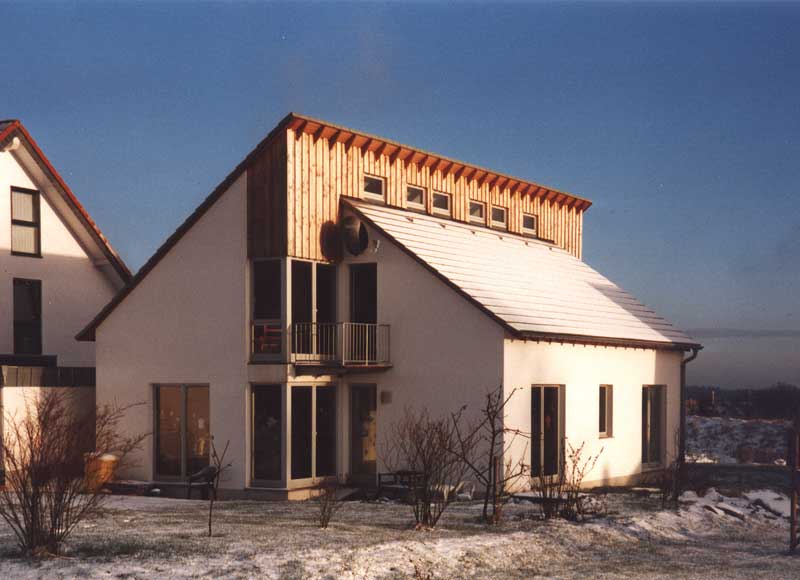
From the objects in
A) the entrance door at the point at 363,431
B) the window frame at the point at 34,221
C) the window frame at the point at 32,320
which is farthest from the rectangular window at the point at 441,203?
the window frame at the point at 32,320

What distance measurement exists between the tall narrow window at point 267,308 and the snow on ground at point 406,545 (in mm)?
3485

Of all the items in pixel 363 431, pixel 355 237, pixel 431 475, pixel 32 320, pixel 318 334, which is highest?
pixel 355 237

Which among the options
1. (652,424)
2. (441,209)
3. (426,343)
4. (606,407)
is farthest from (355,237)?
(652,424)

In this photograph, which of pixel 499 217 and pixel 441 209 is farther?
pixel 499 217

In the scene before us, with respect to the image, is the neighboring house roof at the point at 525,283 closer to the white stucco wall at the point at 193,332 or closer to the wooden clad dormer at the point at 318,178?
the wooden clad dormer at the point at 318,178

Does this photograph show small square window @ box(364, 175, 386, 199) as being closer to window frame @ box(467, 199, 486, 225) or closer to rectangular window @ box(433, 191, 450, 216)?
rectangular window @ box(433, 191, 450, 216)

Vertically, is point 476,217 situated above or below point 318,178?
below

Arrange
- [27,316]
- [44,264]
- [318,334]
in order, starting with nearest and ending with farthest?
[318,334]
[27,316]
[44,264]

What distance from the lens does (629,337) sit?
26266mm

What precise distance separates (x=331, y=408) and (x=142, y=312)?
4.73m

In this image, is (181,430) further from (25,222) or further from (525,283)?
(25,222)

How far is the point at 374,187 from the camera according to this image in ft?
80.7

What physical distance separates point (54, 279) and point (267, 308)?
1004 cm

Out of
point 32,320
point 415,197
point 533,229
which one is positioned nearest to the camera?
point 415,197
